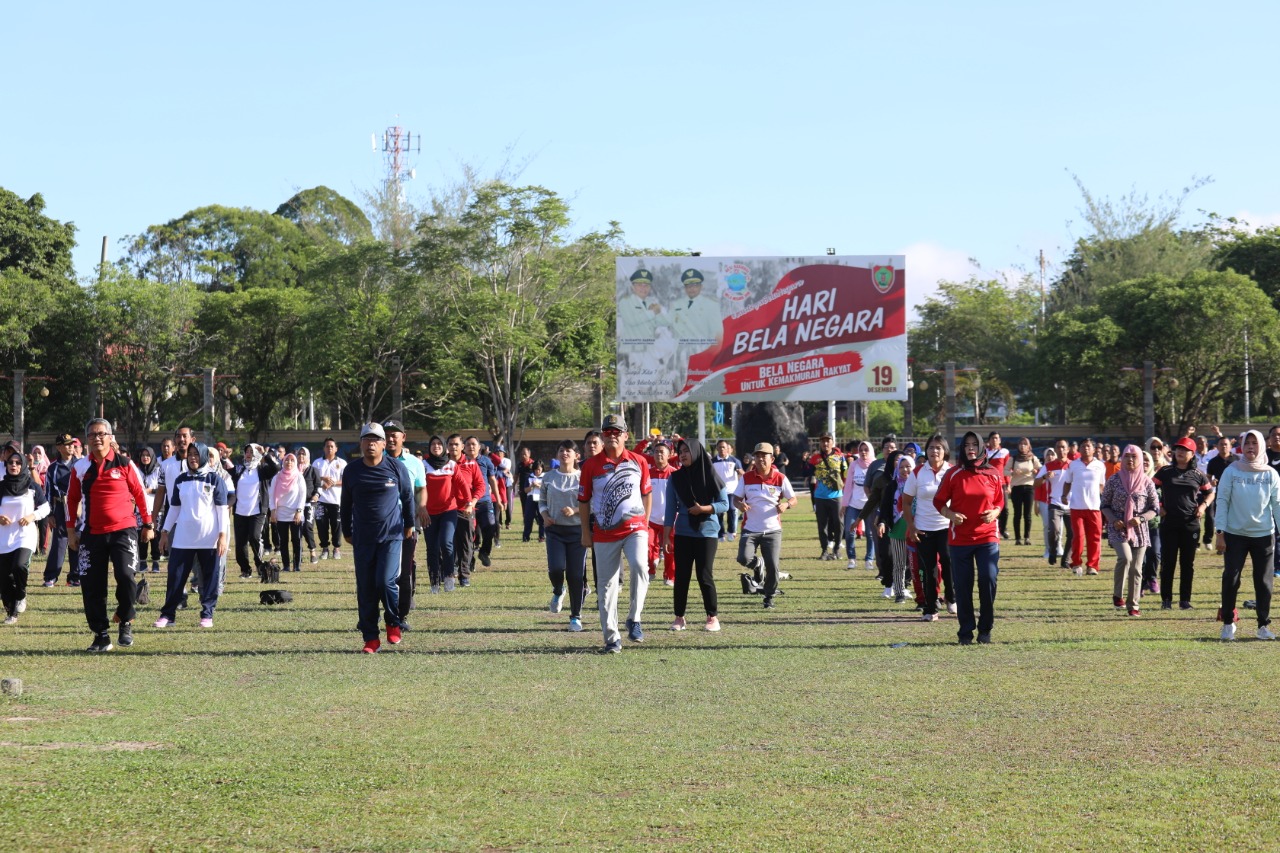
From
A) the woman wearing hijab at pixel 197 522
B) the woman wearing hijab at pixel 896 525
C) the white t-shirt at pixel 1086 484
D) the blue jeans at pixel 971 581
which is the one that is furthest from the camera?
the white t-shirt at pixel 1086 484

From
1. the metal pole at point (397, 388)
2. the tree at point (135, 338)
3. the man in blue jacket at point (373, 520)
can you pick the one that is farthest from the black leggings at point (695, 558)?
the tree at point (135, 338)

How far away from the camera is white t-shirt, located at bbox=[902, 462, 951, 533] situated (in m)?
14.2

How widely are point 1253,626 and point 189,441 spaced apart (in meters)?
9.80

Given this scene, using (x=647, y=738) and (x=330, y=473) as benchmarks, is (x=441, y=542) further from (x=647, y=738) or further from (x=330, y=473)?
(x=647, y=738)

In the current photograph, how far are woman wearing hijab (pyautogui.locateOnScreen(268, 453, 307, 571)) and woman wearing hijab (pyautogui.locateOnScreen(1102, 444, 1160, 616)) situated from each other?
1011 centimetres

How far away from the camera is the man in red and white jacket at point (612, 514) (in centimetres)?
1155

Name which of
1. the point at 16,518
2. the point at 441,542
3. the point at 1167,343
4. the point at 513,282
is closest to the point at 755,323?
the point at 513,282

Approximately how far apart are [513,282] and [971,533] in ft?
142

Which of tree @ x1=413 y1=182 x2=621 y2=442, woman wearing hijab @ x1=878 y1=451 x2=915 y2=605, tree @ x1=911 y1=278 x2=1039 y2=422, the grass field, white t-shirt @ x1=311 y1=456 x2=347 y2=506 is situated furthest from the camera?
tree @ x1=911 y1=278 x2=1039 y2=422

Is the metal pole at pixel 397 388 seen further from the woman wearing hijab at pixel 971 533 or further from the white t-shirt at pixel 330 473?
the woman wearing hijab at pixel 971 533

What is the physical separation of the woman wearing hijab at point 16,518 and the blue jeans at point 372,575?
3.72 meters

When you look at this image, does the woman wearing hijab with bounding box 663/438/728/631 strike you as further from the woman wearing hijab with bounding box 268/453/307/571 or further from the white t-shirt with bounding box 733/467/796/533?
the woman wearing hijab with bounding box 268/453/307/571

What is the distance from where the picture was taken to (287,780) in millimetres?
6973

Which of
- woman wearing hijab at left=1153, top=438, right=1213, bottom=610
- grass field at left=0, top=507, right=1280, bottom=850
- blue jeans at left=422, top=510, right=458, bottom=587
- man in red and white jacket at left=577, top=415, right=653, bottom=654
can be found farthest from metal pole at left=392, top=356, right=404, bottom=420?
man in red and white jacket at left=577, top=415, right=653, bottom=654
